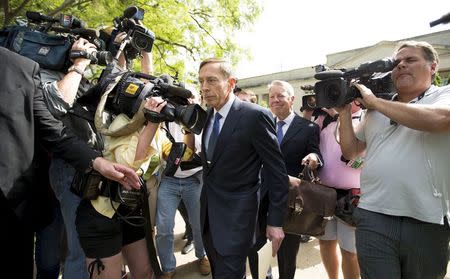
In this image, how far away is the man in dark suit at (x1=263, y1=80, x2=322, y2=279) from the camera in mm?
2990

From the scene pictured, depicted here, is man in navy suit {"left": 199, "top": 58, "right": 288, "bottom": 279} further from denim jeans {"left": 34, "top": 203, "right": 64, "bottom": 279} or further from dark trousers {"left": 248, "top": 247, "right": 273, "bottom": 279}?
denim jeans {"left": 34, "top": 203, "right": 64, "bottom": 279}

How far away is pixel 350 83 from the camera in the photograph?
2.13 metres

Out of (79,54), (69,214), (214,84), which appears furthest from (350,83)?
(69,214)

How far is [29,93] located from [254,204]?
1.57 meters

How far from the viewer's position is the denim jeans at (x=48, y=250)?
2496 mm

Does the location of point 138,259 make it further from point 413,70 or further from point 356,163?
point 413,70

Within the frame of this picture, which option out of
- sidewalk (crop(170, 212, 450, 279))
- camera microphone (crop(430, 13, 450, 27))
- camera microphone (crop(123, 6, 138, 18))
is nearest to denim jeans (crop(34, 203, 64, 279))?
sidewalk (crop(170, 212, 450, 279))

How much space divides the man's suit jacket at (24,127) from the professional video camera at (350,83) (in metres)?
1.54

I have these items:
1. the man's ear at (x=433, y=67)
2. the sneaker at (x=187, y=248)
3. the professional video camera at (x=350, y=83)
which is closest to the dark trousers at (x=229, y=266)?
the professional video camera at (x=350, y=83)

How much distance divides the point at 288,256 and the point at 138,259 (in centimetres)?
149

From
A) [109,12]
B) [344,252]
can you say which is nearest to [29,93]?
[344,252]

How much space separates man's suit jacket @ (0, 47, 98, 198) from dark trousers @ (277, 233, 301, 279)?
2.03 metres

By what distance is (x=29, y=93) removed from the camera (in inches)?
65.4

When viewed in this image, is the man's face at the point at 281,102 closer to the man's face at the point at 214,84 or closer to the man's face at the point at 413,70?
the man's face at the point at 214,84
